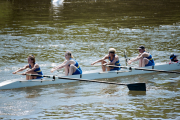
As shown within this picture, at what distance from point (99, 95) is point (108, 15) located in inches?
1270

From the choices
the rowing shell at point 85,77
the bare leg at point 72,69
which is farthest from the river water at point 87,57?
the bare leg at point 72,69

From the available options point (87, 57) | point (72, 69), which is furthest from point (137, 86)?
point (87, 57)

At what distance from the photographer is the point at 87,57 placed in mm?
21734

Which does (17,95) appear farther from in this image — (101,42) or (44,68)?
(101,42)

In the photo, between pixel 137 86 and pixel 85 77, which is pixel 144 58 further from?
pixel 85 77

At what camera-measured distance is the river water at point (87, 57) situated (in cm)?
1202

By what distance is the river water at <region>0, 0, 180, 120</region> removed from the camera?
1202cm

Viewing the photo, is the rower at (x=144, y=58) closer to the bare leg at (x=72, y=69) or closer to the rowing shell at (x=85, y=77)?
the rowing shell at (x=85, y=77)

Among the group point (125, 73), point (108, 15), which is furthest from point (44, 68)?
point (108, 15)

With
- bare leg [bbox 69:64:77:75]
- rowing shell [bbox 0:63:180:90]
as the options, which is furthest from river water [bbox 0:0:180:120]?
bare leg [bbox 69:64:77:75]

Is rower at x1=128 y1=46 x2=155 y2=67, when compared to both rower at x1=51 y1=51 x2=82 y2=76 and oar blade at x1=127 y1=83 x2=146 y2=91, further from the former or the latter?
rower at x1=51 y1=51 x2=82 y2=76

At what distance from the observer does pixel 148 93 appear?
45.8ft

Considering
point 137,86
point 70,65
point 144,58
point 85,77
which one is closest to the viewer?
point 137,86

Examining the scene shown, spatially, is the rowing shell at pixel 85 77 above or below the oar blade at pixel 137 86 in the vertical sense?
above
